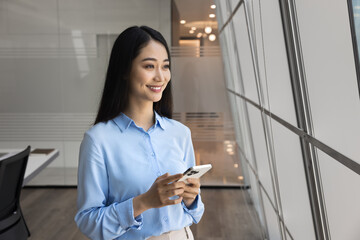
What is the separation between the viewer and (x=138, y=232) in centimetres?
153

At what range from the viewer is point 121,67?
1.56 m

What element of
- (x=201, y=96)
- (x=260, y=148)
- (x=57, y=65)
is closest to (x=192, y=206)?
(x=260, y=148)

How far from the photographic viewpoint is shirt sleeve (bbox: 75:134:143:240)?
1.42 meters

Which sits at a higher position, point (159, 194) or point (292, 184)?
point (159, 194)

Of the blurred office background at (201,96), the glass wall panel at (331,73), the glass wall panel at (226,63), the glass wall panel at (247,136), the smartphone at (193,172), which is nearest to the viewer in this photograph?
the glass wall panel at (331,73)

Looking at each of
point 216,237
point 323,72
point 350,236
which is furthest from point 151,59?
point 216,237

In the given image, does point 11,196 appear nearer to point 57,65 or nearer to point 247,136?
point 247,136

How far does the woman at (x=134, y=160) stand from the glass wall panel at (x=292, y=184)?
644 mm

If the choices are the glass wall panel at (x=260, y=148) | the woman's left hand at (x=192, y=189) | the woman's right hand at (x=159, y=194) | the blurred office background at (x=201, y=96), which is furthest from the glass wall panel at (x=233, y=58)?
the woman's right hand at (x=159, y=194)

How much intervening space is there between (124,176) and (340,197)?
0.77m

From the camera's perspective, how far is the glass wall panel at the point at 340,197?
1.27 metres

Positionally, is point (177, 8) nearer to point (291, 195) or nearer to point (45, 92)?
point (45, 92)

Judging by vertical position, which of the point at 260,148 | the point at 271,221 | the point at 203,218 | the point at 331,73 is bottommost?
the point at 203,218

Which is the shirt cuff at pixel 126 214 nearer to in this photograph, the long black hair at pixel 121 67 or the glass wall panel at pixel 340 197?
the long black hair at pixel 121 67
